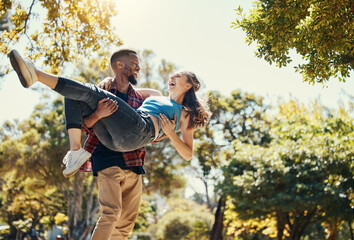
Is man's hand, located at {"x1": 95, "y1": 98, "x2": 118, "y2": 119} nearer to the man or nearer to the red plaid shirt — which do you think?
the man

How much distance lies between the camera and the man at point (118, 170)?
10.1 feet

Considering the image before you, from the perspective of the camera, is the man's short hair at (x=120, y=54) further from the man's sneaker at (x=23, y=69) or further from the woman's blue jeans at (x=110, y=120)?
the man's sneaker at (x=23, y=69)

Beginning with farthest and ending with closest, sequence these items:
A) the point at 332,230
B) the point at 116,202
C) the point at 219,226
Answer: the point at 219,226
the point at 332,230
the point at 116,202

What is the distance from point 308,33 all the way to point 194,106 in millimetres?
2355

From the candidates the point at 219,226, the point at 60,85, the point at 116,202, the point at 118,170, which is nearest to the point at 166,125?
the point at 118,170

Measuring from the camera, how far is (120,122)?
9.75ft

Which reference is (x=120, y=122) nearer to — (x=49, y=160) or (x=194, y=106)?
(x=194, y=106)

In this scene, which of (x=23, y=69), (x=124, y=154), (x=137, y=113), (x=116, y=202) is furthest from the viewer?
(x=124, y=154)

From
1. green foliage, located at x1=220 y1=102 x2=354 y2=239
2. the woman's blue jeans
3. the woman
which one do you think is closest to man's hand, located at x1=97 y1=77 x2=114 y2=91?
the woman

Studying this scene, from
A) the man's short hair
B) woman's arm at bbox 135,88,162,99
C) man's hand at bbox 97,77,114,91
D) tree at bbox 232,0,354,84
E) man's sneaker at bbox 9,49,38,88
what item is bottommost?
man's sneaker at bbox 9,49,38,88

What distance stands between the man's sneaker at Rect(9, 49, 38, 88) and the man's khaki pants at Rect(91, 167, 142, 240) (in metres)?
1.17

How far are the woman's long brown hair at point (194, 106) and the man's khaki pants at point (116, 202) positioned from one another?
33.1 inches

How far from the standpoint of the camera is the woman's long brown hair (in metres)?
3.77

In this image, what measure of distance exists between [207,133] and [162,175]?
4.27 m
